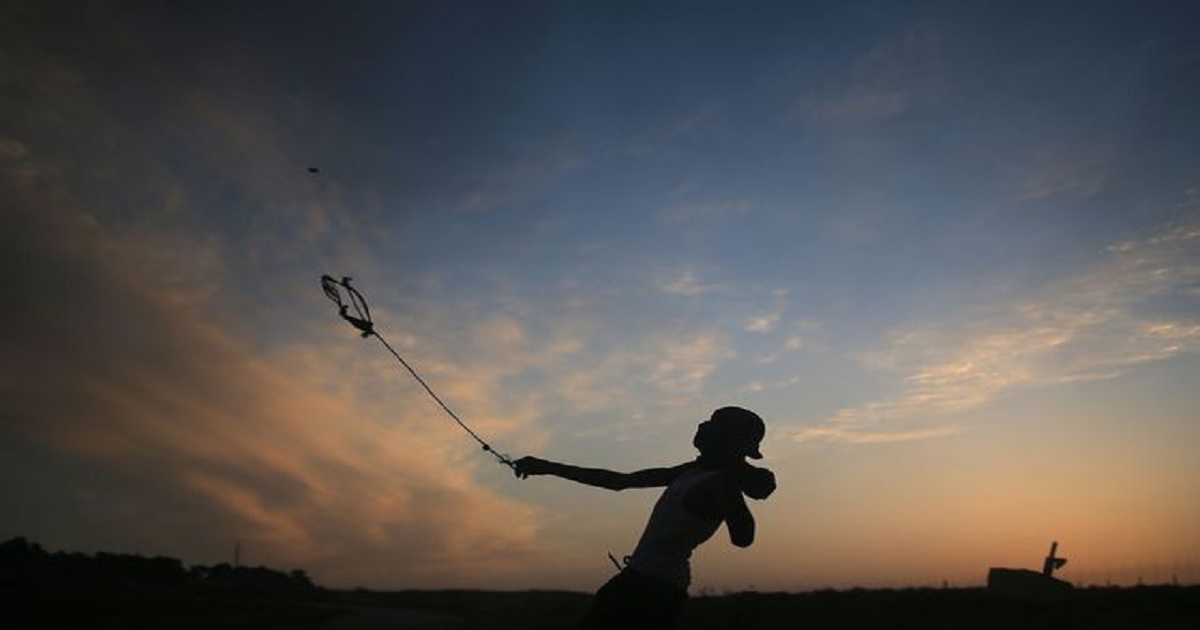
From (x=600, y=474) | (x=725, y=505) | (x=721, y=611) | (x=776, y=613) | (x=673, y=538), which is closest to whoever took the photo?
(x=725, y=505)

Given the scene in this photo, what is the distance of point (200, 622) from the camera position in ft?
145

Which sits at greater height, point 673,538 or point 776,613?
point 673,538

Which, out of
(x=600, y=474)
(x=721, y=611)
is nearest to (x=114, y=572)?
(x=721, y=611)

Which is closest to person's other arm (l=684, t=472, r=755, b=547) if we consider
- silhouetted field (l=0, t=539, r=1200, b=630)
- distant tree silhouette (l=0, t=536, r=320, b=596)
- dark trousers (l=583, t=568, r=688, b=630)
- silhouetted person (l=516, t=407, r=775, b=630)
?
silhouetted person (l=516, t=407, r=775, b=630)

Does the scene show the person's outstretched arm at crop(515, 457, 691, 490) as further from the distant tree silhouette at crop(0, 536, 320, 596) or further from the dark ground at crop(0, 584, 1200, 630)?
the distant tree silhouette at crop(0, 536, 320, 596)

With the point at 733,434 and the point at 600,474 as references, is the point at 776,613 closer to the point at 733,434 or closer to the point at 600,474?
the point at 600,474

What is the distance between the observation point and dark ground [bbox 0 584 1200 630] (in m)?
26.4

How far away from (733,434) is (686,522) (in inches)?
24.1

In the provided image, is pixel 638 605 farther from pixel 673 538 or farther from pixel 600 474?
pixel 600 474

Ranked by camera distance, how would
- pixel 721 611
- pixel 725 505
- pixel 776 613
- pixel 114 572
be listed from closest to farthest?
pixel 725 505
pixel 776 613
pixel 721 611
pixel 114 572

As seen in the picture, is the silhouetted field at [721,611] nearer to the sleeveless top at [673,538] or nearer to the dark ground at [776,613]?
the dark ground at [776,613]

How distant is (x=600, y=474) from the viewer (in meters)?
5.77

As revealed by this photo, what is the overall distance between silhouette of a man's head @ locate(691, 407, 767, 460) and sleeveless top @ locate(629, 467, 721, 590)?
0.16 meters

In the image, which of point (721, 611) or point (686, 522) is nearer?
point (686, 522)
